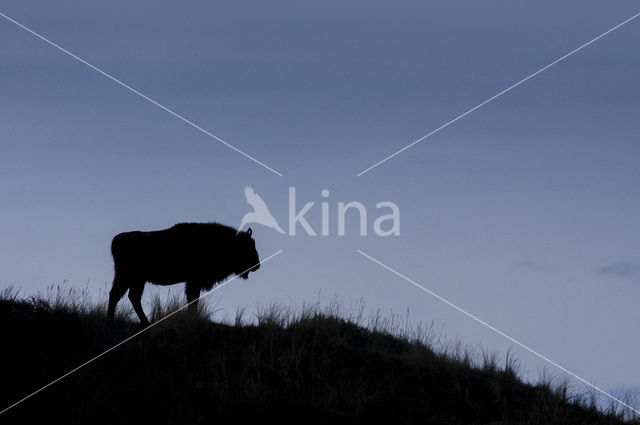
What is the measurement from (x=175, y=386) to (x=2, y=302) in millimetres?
4469

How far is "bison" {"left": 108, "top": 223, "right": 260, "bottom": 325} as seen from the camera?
15867 mm

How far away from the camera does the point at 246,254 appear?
17766 millimetres

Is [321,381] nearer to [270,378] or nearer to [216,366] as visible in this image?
[270,378]

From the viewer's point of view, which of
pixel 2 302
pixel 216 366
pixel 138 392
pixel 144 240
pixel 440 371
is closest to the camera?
pixel 138 392

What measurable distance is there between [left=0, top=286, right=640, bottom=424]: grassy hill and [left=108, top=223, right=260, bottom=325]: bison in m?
0.96

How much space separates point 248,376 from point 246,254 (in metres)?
5.42

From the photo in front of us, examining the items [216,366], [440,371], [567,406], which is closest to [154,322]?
[216,366]

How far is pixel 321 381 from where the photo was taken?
42.3 ft

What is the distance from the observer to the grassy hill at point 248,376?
1200cm

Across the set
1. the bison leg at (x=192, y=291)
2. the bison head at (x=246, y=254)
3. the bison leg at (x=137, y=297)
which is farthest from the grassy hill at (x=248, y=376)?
the bison head at (x=246, y=254)

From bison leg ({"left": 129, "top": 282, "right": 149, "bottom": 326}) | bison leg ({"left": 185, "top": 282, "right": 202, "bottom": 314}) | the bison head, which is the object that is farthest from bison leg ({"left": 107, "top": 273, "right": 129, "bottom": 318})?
the bison head

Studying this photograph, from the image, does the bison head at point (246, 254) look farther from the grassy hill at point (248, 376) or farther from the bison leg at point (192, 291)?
the grassy hill at point (248, 376)

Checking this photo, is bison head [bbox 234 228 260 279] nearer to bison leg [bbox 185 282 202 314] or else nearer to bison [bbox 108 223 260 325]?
bison [bbox 108 223 260 325]

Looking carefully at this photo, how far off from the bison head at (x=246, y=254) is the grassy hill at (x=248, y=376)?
315 cm
